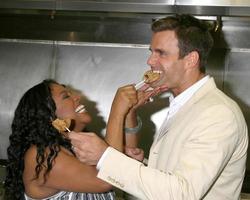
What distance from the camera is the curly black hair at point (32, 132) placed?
4.41 feet

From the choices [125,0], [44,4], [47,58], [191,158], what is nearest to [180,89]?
[191,158]

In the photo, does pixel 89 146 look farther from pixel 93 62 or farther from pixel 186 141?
pixel 93 62

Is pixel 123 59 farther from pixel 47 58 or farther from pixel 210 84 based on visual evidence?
pixel 210 84

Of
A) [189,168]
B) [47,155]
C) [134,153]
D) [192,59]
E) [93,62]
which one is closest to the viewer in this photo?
[189,168]

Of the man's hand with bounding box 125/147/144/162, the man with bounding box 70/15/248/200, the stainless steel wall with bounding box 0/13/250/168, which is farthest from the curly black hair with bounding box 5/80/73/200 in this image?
the stainless steel wall with bounding box 0/13/250/168

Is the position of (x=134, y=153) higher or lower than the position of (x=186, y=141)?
lower

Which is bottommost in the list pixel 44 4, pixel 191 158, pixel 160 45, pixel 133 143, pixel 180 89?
pixel 133 143

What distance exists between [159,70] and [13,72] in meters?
1.32

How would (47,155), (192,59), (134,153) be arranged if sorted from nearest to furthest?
(192,59), (47,155), (134,153)

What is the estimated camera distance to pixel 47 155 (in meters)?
1.29

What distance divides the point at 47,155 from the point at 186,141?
0.47 metres

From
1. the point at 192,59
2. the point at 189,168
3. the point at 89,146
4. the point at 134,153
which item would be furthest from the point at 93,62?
the point at 189,168

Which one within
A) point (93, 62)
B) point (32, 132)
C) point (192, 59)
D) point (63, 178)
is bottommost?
point (63, 178)

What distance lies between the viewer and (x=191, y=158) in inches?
37.6
